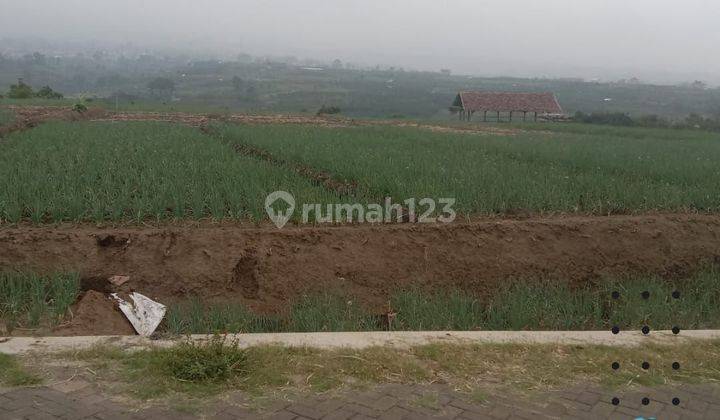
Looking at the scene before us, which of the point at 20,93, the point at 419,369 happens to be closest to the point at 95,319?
the point at 419,369

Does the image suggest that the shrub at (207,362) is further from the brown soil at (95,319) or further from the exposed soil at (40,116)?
the exposed soil at (40,116)

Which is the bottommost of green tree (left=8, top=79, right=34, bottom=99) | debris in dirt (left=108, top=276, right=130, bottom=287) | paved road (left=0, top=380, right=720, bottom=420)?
debris in dirt (left=108, top=276, right=130, bottom=287)

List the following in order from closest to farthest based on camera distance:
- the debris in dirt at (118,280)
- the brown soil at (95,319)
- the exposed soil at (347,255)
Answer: the brown soil at (95,319) < the debris in dirt at (118,280) < the exposed soil at (347,255)

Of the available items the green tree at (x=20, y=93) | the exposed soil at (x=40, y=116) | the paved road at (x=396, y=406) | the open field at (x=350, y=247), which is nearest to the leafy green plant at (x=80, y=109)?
the exposed soil at (x=40, y=116)

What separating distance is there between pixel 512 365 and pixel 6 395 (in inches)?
133

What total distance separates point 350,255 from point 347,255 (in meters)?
0.04

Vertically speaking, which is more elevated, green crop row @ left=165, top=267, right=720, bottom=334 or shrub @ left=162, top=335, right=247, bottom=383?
shrub @ left=162, top=335, right=247, bottom=383

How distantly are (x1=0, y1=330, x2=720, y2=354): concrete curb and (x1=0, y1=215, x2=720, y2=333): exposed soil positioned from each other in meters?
1.11

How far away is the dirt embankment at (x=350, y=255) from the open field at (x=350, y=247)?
0.02m

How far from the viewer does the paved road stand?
3684 millimetres

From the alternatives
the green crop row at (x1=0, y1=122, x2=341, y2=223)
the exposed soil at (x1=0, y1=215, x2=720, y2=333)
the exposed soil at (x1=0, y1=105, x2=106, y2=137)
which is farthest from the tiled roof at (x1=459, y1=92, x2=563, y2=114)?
the exposed soil at (x1=0, y1=215, x2=720, y2=333)

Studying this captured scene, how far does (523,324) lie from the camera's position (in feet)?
19.9

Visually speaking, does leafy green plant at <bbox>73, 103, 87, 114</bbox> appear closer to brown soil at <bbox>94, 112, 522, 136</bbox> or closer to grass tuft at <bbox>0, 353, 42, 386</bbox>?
brown soil at <bbox>94, 112, 522, 136</bbox>

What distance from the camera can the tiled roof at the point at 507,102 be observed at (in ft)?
132
